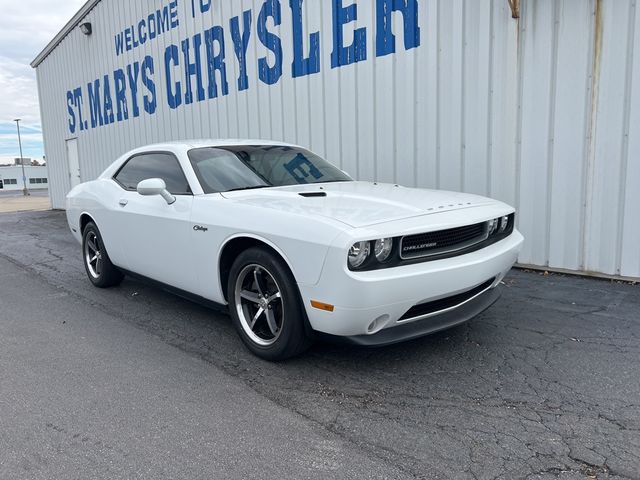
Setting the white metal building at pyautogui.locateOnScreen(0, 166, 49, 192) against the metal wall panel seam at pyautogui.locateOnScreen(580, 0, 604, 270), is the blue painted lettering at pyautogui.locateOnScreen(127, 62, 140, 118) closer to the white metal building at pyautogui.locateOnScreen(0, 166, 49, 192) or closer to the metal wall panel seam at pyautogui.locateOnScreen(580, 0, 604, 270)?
the metal wall panel seam at pyautogui.locateOnScreen(580, 0, 604, 270)

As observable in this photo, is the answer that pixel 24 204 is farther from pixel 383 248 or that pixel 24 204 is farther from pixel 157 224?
pixel 383 248

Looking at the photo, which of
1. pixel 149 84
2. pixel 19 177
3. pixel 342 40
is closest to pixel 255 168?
pixel 342 40

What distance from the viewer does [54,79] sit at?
16547mm

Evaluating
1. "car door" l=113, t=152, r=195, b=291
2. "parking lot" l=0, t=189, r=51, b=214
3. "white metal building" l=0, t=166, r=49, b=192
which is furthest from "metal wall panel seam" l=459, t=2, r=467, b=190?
"white metal building" l=0, t=166, r=49, b=192

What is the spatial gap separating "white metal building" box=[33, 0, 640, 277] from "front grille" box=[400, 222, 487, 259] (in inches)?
100

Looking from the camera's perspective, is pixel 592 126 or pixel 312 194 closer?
pixel 312 194

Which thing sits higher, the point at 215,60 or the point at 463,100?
the point at 215,60

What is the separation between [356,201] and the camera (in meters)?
3.53

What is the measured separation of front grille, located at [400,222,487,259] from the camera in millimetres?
3076

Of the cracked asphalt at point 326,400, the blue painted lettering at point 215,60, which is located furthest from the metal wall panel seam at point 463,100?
the blue painted lettering at point 215,60

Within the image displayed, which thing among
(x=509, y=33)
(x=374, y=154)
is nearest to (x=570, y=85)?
(x=509, y=33)

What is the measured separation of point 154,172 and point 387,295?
2764mm

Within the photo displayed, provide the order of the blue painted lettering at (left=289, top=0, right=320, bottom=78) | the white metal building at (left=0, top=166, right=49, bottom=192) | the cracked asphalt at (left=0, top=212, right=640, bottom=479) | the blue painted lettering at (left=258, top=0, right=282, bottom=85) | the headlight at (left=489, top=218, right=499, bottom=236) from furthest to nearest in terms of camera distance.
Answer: the white metal building at (left=0, top=166, right=49, bottom=192)
the blue painted lettering at (left=258, top=0, right=282, bottom=85)
the blue painted lettering at (left=289, top=0, right=320, bottom=78)
the headlight at (left=489, top=218, right=499, bottom=236)
the cracked asphalt at (left=0, top=212, right=640, bottom=479)

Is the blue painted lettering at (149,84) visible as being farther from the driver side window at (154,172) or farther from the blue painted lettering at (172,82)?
the driver side window at (154,172)
